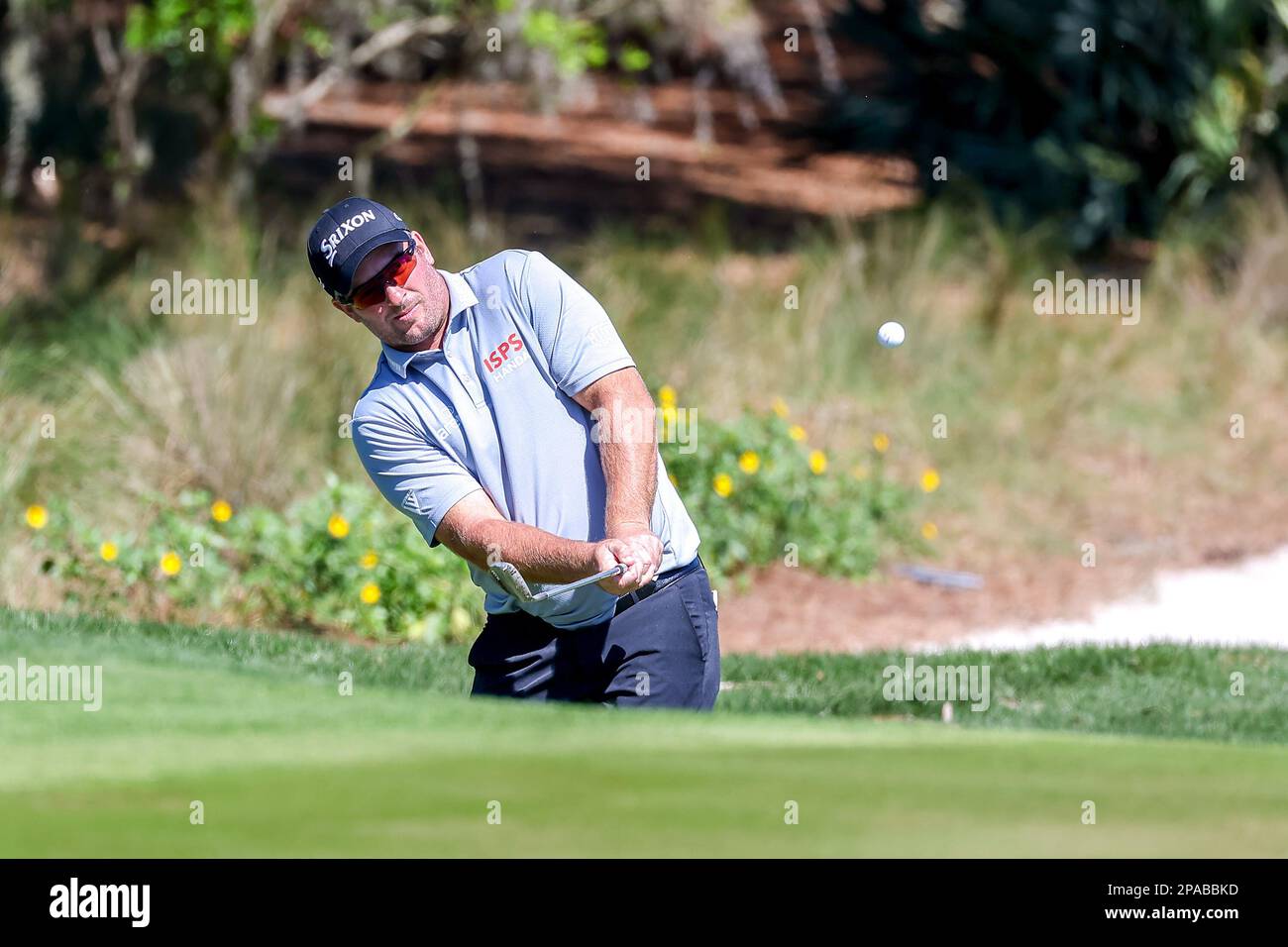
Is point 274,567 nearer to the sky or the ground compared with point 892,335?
nearer to the ground

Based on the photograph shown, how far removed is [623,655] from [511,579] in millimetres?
468

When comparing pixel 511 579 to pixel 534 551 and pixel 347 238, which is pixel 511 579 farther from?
pixel 347 238

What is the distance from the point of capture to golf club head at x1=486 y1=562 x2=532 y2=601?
436 cm

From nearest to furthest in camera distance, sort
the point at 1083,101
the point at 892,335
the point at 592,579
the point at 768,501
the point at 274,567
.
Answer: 1. the point at 592,579
2. the point at 892,335
3. the point at 274,567
4. the point at 768,501
5. the point at 1083,101

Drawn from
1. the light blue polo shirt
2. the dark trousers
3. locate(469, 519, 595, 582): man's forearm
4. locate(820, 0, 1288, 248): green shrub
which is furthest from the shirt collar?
locate(820, 0, 1288, 248): green shrub

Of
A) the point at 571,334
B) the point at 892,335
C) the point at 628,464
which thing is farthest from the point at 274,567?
the point at 628,464

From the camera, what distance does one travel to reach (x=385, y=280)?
14.8 feet

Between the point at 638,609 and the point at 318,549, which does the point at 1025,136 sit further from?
the point at 638,609

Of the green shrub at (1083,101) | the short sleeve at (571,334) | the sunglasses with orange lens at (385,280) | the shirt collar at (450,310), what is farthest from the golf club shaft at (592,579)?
the green shrub at (1083,101)

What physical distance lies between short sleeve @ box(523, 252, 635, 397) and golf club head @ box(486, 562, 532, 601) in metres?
0.49

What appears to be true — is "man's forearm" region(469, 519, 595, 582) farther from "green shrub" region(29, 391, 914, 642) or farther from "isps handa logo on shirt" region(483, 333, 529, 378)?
"green shrub" region(29, 391, 914, 642)
